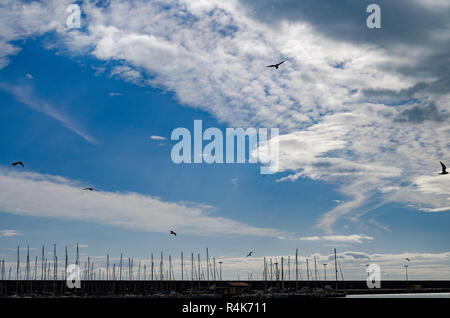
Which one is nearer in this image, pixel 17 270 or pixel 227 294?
pixel 17 270

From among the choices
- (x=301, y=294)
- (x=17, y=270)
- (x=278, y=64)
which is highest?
(x=278, y=64)

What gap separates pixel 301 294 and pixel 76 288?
9281cm

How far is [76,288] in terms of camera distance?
19850cm

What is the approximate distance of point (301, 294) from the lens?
167500mm

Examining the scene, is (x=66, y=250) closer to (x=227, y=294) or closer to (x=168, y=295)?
(x=168, y=295)

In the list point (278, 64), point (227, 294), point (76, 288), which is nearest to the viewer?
point (278, 64)
